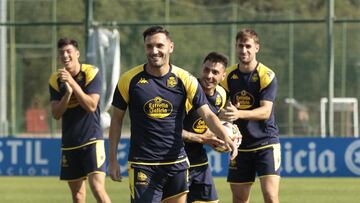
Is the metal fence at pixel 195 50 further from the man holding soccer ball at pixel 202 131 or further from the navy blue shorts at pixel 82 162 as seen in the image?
the man holding soccer ball at pixel 202 131

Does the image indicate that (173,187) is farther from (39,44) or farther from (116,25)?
(39,44)

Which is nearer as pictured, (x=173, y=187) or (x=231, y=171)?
(x=173, y=187)

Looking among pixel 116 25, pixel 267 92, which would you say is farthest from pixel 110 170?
pixel 116 25

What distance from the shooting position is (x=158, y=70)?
30.2 feet

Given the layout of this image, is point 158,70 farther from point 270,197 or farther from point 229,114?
point 270,197

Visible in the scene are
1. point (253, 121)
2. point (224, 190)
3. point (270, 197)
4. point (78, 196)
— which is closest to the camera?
point (270, 197)

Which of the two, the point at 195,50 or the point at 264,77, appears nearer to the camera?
the point at 264,77

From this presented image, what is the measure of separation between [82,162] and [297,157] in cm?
873

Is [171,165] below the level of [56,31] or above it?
below

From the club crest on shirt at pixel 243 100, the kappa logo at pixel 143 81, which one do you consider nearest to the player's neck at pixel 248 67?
the club crest on shirt at pixel 243 100

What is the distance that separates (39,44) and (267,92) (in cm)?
2339

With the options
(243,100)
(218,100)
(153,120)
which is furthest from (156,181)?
(243,100)

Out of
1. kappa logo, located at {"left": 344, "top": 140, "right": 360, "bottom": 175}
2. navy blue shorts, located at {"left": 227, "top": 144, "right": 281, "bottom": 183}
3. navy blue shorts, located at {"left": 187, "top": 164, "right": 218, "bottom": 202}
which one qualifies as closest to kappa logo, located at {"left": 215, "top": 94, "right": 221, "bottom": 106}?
navy blue shorts, located at {"left": 187, "top": 164, "right": 218, "bottom": 202}

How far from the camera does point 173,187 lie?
371 inches
